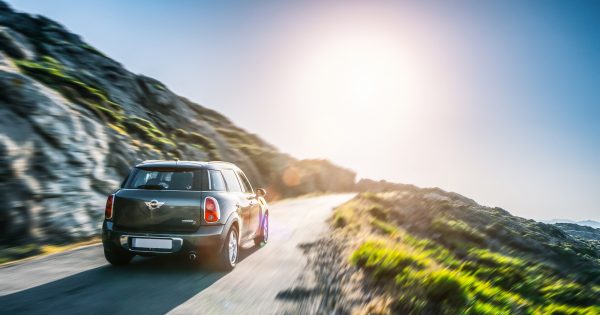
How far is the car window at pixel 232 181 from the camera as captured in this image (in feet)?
25.2

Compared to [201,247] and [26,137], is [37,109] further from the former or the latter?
[201,247]

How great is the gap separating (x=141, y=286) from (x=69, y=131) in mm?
8505

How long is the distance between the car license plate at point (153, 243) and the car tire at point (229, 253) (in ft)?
2.59

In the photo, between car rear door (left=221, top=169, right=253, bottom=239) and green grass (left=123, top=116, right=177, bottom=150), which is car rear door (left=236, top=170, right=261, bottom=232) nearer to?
car rear door (left=221, top=169, right=253, bottom=239)

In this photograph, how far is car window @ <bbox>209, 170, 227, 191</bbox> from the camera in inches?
273

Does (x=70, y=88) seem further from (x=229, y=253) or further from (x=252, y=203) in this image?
(x=229, y=253)

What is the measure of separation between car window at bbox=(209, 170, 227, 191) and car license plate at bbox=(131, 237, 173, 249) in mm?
1046

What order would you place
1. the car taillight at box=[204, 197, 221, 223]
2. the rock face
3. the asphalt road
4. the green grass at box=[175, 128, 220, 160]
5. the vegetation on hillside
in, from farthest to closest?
the green grass at box=[175, 128, 220, 160], the rock face, the car taillight at box=[204, 197, 221, 223], the vegetation on hillside, the asphalt road

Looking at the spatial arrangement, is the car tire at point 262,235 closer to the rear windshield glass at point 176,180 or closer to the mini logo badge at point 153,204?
the rear windshield glass at point 176,180

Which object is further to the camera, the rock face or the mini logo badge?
the rock face

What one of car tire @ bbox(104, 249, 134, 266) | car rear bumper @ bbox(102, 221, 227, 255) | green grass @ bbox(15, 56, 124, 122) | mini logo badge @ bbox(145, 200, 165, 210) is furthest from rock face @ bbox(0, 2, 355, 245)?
mini logo badge @ bbox(145, 200, 165, 210)

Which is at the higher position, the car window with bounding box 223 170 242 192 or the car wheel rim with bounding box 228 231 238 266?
the car window with bounding box 223 170 242 192

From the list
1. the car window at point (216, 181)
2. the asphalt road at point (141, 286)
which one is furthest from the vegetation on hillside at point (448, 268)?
the car window at point (216, 181)

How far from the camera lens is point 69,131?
495 inches
